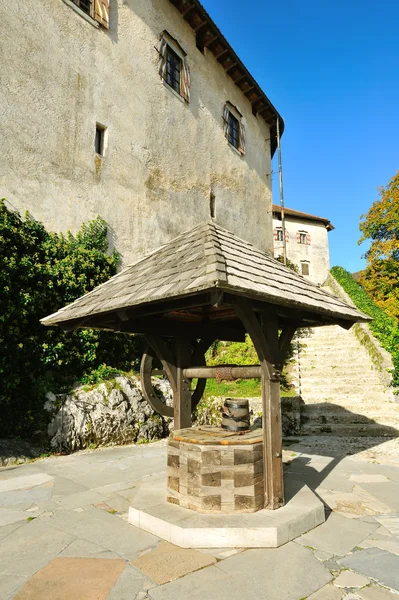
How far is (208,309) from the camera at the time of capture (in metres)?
5.39

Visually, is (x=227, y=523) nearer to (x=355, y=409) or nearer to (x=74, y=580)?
(x=74, y=580)

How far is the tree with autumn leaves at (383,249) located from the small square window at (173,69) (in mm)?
13748

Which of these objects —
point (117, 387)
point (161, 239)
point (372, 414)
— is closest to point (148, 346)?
point (117, 387)

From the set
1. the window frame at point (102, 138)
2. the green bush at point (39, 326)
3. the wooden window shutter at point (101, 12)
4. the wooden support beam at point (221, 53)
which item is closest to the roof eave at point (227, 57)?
the wooden support beam at point (221, 53)

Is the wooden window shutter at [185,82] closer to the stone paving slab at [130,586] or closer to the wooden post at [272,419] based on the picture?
the wooden post at [272,419]

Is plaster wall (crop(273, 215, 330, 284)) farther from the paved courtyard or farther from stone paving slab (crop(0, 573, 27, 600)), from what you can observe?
stone paving slab (crop(0, 573, 27, 600))

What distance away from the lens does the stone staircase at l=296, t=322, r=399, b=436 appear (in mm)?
8672

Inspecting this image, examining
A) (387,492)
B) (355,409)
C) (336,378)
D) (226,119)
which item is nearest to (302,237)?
(226,119)

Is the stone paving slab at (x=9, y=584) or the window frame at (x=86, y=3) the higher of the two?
the window frame at (x=86, y=3)

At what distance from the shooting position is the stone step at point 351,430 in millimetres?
8281

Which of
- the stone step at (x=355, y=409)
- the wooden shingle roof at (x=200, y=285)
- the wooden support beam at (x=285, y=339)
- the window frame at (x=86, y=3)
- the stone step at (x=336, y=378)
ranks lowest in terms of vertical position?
the stone step at (x=355, y=409)

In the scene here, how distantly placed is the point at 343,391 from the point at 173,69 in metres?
12.2

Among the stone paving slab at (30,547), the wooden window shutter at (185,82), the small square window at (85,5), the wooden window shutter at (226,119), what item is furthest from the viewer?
the wooden window shutter at (226,119)

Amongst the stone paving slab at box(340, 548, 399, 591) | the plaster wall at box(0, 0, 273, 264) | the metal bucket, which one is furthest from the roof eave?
the stone paving slab at box(340, 548, 399, 591)
